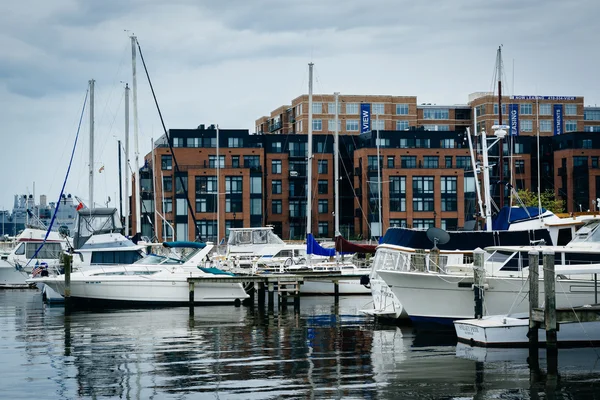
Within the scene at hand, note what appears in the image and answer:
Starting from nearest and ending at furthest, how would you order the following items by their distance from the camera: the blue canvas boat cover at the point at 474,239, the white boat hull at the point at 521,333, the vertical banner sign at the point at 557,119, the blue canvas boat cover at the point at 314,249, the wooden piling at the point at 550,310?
1. the wooden piling at the point at 550,310
2. the white boat hull at the point at 521,333
3. the blue canvas boat cover at the point at 474,239
4. the blue canvas boat cover at the point at 314,249
5. the vertical banner sign at the point at 557,119

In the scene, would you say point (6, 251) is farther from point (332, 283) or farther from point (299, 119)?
point (299, 119)

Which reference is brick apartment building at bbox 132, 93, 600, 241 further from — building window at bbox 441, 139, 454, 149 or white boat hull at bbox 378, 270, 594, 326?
white boat hull at bbox 378, 270, 594, 326

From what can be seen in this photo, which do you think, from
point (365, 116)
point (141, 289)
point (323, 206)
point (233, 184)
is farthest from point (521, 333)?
point (365, 116)

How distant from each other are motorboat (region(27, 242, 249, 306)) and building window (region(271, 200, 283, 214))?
55689mm

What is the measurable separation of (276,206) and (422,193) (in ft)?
54.3

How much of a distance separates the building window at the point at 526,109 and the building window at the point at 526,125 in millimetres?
1136

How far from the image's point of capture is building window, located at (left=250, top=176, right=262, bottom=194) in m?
100

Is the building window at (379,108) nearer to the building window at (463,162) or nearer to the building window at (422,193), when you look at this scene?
the building window at (463,162)

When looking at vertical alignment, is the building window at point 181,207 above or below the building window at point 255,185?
below

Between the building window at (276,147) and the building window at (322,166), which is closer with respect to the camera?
the building window at (322,166)

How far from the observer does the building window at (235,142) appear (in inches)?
4023

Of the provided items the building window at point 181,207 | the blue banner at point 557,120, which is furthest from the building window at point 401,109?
the building window at point 181,207

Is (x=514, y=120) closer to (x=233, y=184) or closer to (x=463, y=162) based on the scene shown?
(x=463, y=162)

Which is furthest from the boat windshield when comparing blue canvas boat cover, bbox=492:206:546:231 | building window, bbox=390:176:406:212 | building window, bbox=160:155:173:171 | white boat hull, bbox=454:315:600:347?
building window, bbox=390:176:406:212
